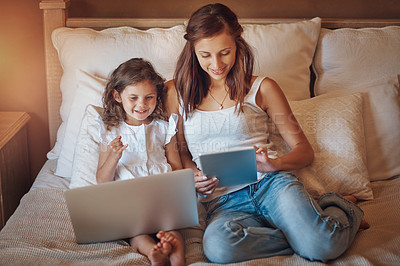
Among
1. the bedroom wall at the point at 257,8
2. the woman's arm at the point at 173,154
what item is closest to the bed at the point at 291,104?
the bedroom wall at the point at 257,8

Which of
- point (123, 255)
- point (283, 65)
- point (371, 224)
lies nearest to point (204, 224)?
point (123, 255)

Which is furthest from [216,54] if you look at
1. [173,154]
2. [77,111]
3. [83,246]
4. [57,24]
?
[57,24]

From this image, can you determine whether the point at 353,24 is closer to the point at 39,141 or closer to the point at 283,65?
the point at 283,65

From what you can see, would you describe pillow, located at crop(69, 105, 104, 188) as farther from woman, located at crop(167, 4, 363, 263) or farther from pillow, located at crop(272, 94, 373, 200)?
pillow, located at crop(272, 94, 373, 200)

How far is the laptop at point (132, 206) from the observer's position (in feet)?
4.08

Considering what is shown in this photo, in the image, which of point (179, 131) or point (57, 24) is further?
point (57, 24)

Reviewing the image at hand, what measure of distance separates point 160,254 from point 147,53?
938 millimetres

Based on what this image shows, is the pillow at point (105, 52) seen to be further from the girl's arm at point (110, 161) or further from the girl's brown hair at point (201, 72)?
the girl's arm at point (110, 161)

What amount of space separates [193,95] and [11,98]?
1038mm

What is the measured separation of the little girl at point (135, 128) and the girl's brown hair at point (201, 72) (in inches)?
3.3

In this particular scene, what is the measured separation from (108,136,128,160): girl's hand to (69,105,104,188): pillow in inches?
6.2

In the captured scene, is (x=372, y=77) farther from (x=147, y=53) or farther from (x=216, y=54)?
(x=147, y=53)

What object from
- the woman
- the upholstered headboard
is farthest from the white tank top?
the upholstered headboard

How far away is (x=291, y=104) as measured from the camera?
1817 mm
